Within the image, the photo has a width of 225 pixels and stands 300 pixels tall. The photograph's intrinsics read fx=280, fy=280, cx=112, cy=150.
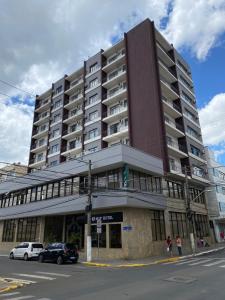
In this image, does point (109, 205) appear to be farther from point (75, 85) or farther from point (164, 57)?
point (75, 85)

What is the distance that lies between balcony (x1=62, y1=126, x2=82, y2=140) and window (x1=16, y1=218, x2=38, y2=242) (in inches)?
591

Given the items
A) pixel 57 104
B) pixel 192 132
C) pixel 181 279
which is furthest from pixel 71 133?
pixel 181 279

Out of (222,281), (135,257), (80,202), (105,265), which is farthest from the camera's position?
(80,202)

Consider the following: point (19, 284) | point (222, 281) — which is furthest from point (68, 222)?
point (222, 281)

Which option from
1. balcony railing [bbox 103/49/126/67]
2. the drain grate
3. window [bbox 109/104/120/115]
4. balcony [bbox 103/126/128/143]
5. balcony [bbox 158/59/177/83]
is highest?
balcony railing [bbox 103/49/126/67]

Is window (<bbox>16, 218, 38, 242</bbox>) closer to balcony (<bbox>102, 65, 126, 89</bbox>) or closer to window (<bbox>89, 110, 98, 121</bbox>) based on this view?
window (<bbox>89, 110, 98, 121</bbox>)

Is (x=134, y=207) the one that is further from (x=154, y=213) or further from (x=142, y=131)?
(x=142, y=131)

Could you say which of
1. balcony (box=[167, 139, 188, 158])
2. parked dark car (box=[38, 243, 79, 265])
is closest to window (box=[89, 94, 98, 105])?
balcony (box=[167, 139, 188, 158])

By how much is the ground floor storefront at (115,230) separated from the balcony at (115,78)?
20258 millimetres

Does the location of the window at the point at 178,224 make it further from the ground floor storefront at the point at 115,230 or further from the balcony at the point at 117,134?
the balcony at the point at 117,134

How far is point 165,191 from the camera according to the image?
31.4 metres

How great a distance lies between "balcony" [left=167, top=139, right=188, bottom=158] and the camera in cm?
3436

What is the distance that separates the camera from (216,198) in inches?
1695

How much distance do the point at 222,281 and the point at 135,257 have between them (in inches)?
554
